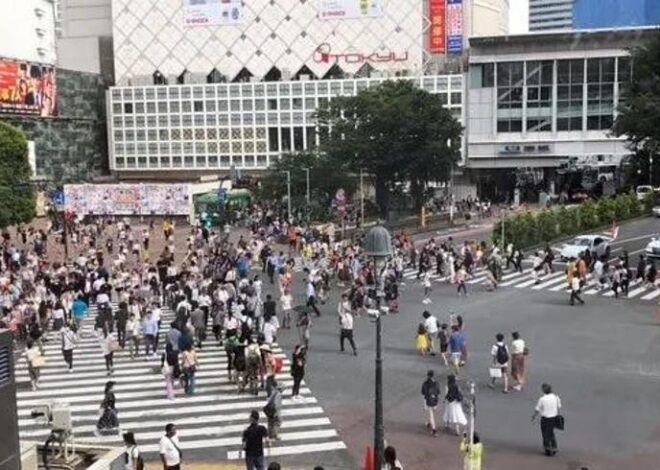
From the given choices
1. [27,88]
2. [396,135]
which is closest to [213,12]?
[27,88]

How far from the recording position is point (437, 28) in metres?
87.8

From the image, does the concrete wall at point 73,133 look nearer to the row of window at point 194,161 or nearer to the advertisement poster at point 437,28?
the row of window at point 194,161

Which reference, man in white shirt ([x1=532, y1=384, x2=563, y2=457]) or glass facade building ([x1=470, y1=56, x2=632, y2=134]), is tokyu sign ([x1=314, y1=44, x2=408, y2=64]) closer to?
glass facade building ([x1=470, y1=56, x2=632, y2=134])

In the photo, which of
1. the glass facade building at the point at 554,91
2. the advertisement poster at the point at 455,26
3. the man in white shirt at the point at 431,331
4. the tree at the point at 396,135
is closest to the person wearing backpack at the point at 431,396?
the man in white shirt at the point at 431,331

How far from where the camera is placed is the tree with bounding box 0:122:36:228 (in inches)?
1913

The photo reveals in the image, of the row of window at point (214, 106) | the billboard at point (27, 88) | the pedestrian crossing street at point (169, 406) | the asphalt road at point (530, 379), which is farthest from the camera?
the row of window at point (214, 106)

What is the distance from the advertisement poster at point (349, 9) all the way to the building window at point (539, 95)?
19048 millimetres

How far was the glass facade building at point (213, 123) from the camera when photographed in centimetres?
8669

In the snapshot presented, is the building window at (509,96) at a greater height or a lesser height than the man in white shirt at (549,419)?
greater

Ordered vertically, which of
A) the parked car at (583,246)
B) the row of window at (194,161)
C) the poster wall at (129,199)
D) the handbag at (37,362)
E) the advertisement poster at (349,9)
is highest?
the advertisement poster at (349,9)

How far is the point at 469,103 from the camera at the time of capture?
263 ft

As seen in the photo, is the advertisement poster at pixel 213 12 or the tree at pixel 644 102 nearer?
the tree at pixel 644 102

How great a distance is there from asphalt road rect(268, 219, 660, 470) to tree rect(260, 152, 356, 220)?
3195 cm

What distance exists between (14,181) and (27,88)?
32278 millimetres
